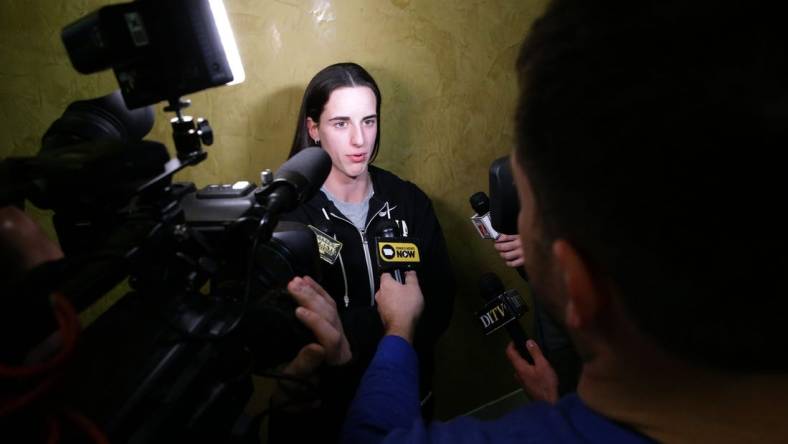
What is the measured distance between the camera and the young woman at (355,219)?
1.25 m

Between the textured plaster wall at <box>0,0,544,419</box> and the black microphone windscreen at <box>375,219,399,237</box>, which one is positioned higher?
the textured plaster wall at <box>0,0,544,419</box>

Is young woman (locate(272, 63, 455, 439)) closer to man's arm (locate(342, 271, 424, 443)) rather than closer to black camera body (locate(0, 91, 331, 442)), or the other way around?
man's arm (locate(342, 271, 424, 443))

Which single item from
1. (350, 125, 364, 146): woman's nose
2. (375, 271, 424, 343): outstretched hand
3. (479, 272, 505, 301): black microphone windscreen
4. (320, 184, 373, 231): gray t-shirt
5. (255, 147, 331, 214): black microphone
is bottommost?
(479, 272, 505, 301): black microphone windscreen

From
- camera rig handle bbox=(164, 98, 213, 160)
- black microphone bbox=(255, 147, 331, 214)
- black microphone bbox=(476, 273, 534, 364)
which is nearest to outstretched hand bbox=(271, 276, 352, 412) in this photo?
black microphone bbox=(255, 147, 331, 214)

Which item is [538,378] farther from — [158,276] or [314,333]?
[158,276]

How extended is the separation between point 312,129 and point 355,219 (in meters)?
0.32

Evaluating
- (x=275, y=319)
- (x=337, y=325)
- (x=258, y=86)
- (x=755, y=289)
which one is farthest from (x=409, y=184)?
(x=755, y=289)

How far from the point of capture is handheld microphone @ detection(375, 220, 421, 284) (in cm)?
108

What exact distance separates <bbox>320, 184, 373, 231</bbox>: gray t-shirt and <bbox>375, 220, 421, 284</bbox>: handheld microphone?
30cm

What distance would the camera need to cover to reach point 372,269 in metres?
1.38

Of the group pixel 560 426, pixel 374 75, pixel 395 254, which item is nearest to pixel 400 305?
pixel 395 254

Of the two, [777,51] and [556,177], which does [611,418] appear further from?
[777,51]

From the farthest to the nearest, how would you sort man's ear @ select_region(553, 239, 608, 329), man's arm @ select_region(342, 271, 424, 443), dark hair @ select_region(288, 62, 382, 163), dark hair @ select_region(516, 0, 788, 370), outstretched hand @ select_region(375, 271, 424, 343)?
1. dark hair @ select_region(288, 62, 382, 163)
2. outstretched hand @ select_region(375, 271, 424, 343)
3. man's arm @ select_region(342, 271, 424, 443)
4. man's ear @ select_region(553, 239, 608, 329)
5. dark hair @ select_region(516, 0, 788, 370)

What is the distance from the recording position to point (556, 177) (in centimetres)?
44
